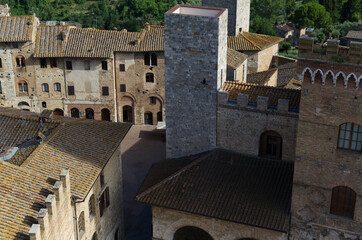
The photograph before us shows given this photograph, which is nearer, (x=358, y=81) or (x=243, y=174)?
(x=358, y=81)

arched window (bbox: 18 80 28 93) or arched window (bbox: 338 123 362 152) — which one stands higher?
arched window (bbox: 338 123 362 152)

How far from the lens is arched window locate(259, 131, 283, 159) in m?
29.6

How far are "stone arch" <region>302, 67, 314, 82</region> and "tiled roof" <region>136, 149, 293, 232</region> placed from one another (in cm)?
678

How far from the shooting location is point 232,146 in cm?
3075

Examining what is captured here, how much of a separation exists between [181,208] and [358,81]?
38.2 feet

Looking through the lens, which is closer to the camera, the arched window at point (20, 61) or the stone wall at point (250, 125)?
the stone wall at point (250, 125)

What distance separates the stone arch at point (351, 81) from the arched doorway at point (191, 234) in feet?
38.4

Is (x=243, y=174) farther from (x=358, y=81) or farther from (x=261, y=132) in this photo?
(x=358, y=81)

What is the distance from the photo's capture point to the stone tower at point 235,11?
1911 inches

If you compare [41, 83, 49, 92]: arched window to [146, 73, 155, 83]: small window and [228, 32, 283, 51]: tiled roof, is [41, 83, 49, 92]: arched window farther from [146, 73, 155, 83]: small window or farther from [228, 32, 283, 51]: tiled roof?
[228, 32, 283, 51]: tiled roof

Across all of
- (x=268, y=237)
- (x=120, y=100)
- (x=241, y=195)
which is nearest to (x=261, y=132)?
(x=241, y=195)

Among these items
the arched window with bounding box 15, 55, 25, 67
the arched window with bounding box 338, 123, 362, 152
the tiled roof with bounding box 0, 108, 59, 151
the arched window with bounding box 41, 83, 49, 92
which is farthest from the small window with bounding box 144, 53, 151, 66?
the arched window with bounding box 338, 123, 362, 152

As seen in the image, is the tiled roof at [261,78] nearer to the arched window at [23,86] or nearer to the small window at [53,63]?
the small window at [53,63]

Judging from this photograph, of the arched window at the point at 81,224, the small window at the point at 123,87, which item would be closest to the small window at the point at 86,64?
the small window at the point at 123,87
